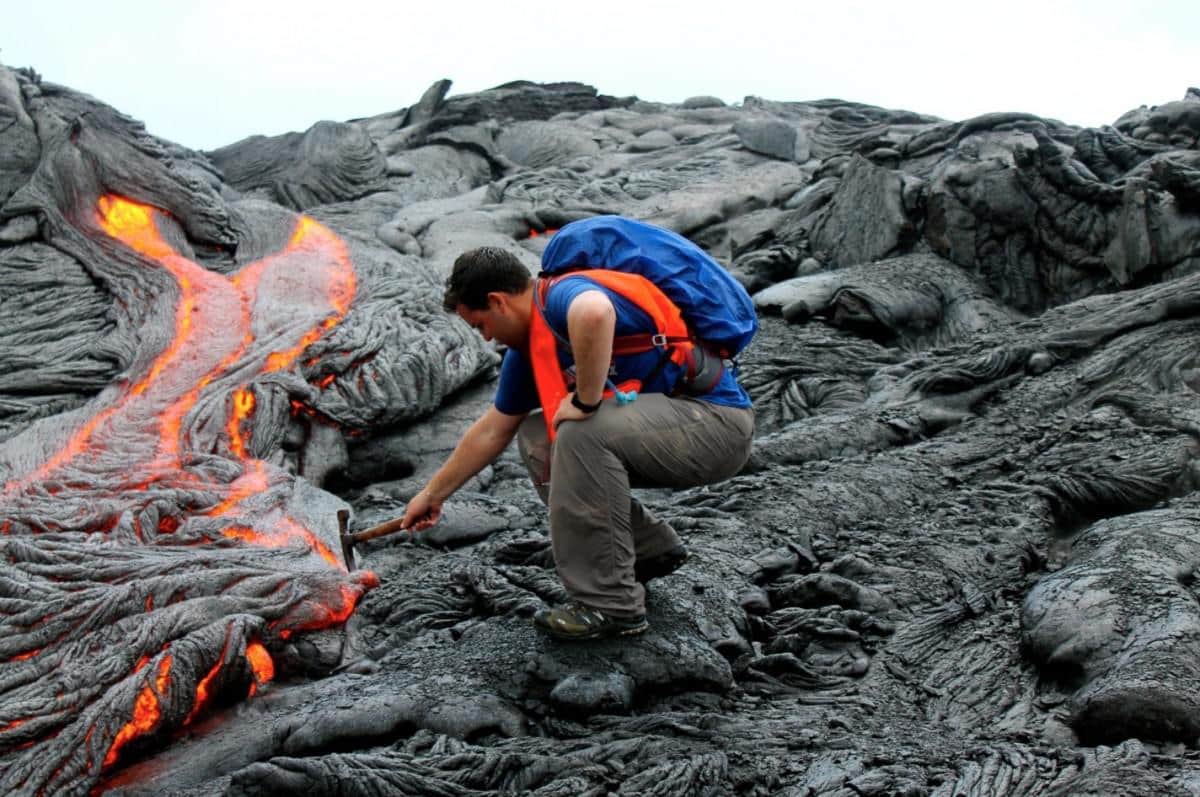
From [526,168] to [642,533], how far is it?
350 inches

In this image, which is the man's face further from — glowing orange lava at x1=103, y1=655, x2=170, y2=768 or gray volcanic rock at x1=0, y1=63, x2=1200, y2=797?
glowing orange lava at x1=103, y1=655, x2=170, y2=768

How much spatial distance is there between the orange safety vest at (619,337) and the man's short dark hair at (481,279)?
0.31ft

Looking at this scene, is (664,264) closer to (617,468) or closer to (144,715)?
(617,468)

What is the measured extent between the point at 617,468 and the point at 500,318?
63 cm

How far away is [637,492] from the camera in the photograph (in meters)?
7.18

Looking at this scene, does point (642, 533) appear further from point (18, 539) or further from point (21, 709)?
point (18, 539)

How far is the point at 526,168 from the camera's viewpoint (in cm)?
1338

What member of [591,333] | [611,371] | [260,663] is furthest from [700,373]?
[260,663]

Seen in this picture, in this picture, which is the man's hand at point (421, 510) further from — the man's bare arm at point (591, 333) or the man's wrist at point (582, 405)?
the man's bare arm at point (591, 333)

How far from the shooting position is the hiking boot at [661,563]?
505 centimetres

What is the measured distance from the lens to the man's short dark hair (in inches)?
177

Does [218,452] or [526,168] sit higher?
[526,168]

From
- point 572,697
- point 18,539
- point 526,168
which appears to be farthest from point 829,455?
point 526,168

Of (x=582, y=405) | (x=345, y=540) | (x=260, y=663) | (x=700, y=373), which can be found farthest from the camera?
(x=345, y=540)
